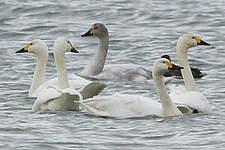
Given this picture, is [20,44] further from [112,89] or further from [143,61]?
[112,89]

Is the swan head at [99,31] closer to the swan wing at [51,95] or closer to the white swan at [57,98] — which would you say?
the white swan at [57,98]

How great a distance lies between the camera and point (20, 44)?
16.8 meters

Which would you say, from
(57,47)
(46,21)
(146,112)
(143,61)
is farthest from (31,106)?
(46,21)

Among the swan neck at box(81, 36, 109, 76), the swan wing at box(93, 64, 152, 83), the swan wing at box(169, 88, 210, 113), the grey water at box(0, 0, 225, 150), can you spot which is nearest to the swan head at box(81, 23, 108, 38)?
the swan neck at box(81, 36, 109, 76)

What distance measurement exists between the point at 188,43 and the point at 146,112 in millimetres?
2251

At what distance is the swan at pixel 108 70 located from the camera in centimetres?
1284

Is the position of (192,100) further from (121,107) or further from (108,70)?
(108,70)

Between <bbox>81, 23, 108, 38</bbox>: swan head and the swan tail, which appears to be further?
<bbox>81, 23, 108, 38</bbox>: swan head

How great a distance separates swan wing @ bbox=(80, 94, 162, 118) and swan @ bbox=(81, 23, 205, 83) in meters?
3.17

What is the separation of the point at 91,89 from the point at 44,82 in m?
1.36

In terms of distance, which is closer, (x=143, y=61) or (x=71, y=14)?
(x=143, y=61)

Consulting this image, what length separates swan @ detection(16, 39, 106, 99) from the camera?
409 inches

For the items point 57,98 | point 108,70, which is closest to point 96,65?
point 108,70

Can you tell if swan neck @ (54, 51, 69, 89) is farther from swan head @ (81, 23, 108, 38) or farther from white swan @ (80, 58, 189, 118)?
swan head @ (81, 23, 108, 38)
